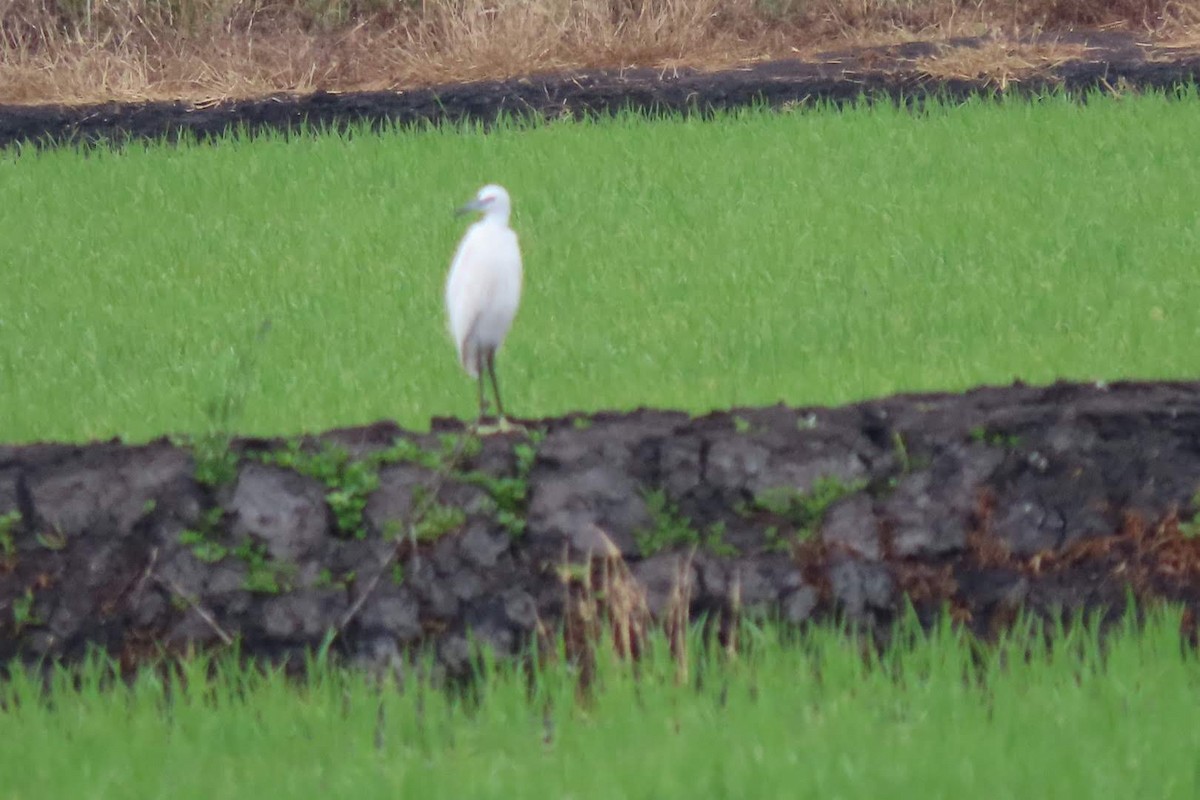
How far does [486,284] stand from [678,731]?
235 cm

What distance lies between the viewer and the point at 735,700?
4.41 m

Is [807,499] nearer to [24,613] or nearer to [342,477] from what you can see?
[342,477]

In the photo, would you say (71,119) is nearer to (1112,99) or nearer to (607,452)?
(1112,99)

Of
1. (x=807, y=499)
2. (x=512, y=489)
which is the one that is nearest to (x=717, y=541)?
(x=807, y=499)

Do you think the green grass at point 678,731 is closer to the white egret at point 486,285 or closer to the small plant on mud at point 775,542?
the small plant on mud at point 775,542

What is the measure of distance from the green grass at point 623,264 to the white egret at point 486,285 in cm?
42

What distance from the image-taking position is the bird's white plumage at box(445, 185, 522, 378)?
20.1ft

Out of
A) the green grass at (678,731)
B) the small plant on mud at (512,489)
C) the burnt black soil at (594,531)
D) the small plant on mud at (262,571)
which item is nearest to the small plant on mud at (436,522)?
the burnt black soil at (594,531)

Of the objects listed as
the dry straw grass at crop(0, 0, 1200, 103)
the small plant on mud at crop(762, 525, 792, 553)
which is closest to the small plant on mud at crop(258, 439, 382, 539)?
the small plant on mud at crop(762, 525, 792, 553)

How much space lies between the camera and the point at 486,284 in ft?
20.1

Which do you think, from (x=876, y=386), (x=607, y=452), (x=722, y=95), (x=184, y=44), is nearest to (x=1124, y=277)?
(x=876, y=386)

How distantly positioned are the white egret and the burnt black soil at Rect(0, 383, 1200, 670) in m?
0.76

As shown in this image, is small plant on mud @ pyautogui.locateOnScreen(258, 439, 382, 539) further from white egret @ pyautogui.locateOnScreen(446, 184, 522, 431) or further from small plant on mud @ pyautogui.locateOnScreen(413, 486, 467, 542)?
white egret @ pyautogui.locateOnScreen(446, 184, 522, 431)

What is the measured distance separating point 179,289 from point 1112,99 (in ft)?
23.9
